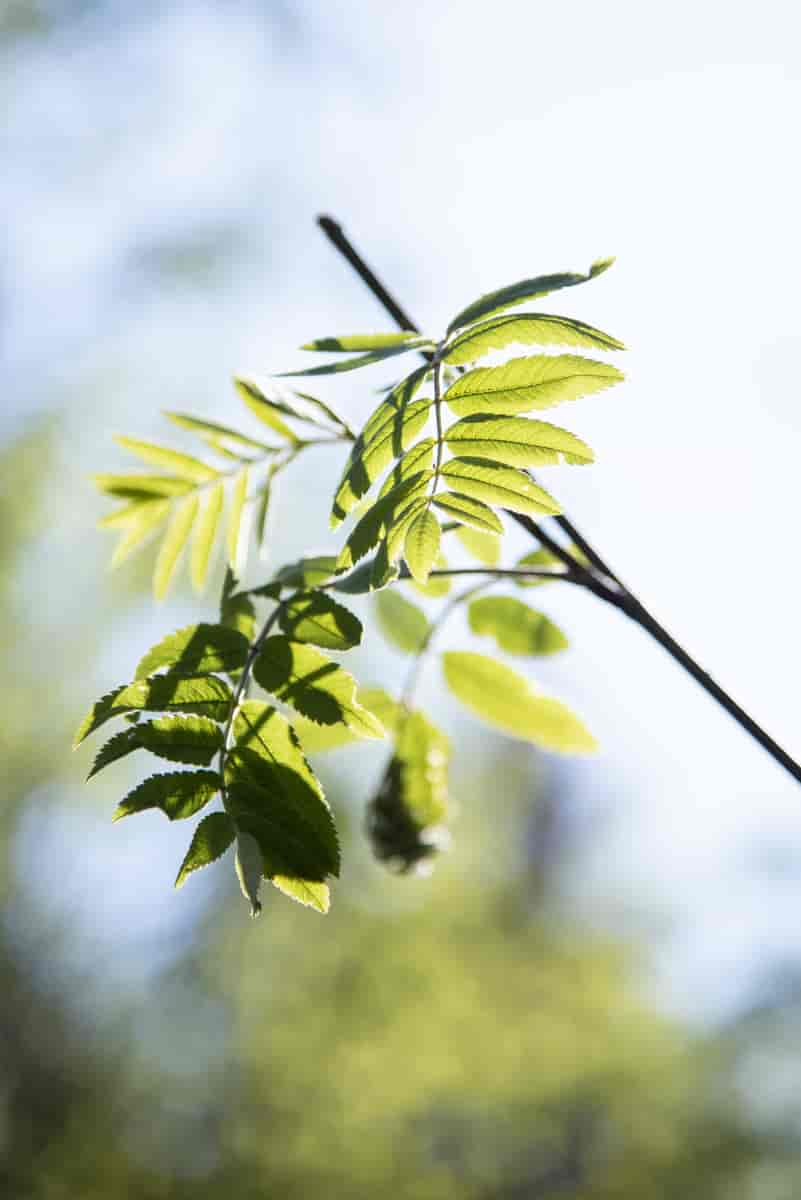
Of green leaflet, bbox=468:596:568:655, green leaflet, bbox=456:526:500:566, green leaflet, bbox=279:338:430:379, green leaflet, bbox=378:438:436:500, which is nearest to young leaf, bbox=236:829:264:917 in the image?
green leaflet, bbox=378:438:436:500

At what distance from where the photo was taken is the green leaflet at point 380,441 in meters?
1.19

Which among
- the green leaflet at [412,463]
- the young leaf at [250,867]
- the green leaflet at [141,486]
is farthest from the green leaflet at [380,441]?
the green leaflet at [141,486]

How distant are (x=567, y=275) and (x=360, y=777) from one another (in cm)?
1331

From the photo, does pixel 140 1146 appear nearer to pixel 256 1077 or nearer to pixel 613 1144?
pixel 256 1077

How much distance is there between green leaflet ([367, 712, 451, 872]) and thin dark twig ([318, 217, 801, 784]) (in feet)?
2.12

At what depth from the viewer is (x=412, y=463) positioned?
4.18 ft

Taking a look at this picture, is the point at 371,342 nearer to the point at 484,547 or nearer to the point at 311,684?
the point at 311,684

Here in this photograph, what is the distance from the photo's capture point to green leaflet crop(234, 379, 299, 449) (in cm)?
138

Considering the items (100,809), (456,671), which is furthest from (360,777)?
(456,671)

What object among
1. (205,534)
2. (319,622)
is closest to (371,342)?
(319,622)

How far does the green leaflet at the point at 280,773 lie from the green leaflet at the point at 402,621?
2.68ft

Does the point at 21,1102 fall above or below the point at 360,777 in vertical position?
below

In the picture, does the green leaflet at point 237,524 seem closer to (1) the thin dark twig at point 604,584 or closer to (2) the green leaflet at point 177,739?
(2) the green leaflet at point 177,739

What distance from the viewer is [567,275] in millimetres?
1041
